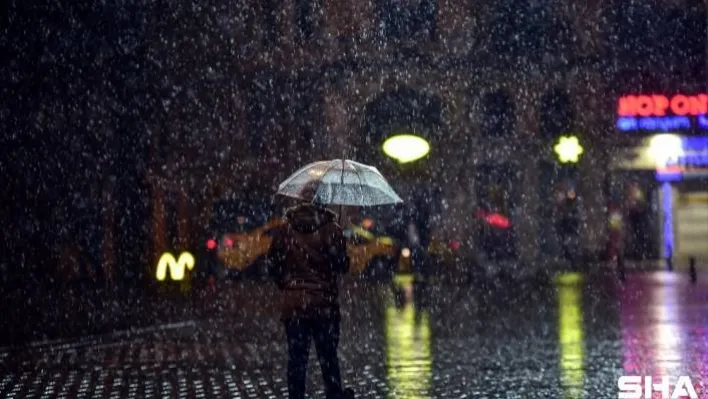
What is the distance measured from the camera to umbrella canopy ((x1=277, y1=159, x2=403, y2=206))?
9.66 m

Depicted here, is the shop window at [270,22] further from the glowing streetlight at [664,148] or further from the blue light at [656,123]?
the glowing streetlight at [664,148]

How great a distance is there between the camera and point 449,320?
19.1 m

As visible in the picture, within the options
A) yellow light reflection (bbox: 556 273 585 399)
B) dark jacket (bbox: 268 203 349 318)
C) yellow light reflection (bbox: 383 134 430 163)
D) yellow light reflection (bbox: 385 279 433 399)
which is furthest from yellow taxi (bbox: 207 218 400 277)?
dark jacket (bbox: 268 203 349 318)

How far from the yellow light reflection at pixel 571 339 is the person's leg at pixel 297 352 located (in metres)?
2.33

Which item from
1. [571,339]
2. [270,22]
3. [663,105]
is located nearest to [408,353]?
[571,339]

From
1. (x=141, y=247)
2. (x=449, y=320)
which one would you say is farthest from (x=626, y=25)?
(x=449, y=320)

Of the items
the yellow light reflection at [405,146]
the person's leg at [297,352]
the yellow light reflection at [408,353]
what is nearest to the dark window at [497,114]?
the yellow light reflection at [405,146]

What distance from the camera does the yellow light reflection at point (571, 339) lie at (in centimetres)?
1095

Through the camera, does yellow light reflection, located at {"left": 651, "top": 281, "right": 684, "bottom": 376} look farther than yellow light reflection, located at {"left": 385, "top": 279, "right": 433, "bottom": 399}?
Yes

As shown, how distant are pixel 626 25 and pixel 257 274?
17.0m

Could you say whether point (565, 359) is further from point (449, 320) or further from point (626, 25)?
point (626, 25)

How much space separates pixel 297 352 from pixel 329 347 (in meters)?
0.25

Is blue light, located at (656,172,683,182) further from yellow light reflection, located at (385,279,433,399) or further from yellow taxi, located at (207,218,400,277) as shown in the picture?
yellow light reflection, located at (385,279,433,399)

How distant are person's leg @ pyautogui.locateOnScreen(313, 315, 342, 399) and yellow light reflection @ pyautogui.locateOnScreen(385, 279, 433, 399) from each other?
4.22 ft
